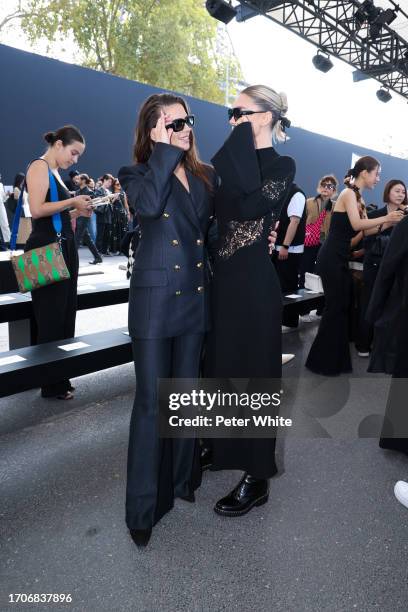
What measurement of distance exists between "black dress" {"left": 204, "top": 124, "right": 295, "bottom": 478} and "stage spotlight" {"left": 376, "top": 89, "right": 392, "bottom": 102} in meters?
15.2

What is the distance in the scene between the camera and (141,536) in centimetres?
192

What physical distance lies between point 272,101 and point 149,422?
129 cm

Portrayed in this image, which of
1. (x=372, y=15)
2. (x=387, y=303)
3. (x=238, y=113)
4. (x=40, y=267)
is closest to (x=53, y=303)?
(x=40, y=267)

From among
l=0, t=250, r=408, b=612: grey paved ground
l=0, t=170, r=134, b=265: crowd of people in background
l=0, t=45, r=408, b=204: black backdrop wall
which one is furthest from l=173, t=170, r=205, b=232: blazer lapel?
l=0, t=45, r=408, b=204: black backdrop wall

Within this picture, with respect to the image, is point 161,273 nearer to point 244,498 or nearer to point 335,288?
point 244,498

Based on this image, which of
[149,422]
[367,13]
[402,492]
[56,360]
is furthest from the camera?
[367,13]

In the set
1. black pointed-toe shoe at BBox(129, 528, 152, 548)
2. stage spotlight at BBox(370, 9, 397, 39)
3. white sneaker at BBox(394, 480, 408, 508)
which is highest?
stage spotlight at BBox(370, 9, 397, 39)

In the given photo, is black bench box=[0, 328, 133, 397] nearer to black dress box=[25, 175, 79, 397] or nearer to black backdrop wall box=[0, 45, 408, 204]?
black dress box=[25, 175, 79, 397]

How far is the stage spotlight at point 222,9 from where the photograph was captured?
9.83 m

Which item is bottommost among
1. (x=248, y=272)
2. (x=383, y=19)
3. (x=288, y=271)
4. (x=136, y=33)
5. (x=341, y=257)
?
(x=288, y=271)

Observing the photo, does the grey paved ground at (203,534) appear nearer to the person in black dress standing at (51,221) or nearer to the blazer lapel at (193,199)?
the person in black dress standing at (51,221)

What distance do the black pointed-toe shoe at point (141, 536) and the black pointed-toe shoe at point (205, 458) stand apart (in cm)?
62

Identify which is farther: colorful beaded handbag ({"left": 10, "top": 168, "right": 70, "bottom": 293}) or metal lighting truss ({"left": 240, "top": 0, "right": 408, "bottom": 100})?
metal lighting truss ({"left": 240, "top": 0, "right": 408, "bottom": 100})

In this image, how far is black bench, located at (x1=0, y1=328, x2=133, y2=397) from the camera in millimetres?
2475
